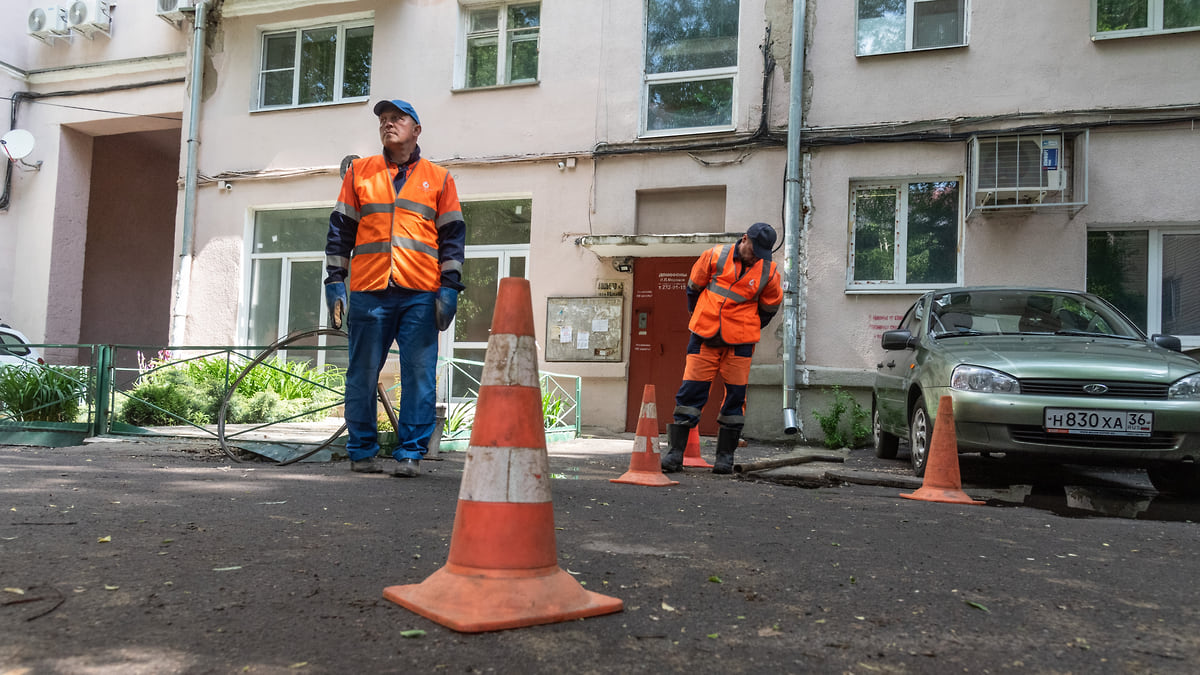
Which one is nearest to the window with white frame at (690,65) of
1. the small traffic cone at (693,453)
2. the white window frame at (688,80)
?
the white window frame at (688,80)

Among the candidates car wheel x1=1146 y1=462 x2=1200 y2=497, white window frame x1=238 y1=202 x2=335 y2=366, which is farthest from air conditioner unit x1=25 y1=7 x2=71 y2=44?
car wheel x1=1146 y1=462 x2=1200 y2=497

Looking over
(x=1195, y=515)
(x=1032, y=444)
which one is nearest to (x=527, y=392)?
(x=1032, y=444)

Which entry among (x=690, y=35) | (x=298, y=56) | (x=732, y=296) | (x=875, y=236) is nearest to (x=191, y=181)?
(x=298, y=56)

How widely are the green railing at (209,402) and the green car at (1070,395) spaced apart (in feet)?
12.7

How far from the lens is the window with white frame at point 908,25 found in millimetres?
10695

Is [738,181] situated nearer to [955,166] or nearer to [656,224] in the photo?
[656,224]

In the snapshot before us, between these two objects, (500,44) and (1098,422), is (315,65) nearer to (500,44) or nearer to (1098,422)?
(500,44)

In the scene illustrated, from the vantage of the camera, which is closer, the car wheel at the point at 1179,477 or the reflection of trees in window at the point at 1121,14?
the car wheel at the point at 1179,477

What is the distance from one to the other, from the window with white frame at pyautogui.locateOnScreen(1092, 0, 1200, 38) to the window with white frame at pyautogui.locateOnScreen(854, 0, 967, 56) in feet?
4.69

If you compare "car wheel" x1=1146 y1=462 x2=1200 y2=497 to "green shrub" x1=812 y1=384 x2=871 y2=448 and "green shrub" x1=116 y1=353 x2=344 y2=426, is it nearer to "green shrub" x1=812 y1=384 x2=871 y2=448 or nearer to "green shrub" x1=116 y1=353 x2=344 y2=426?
"green shrub" x1=812 y1=384 x2=871 y2=448

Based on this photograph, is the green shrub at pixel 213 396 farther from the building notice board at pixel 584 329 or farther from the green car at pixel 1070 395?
the green car at pixel 1070 395

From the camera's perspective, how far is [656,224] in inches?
465

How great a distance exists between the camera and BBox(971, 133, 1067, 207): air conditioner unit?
32.0 feet

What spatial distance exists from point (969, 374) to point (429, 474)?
143 inches
